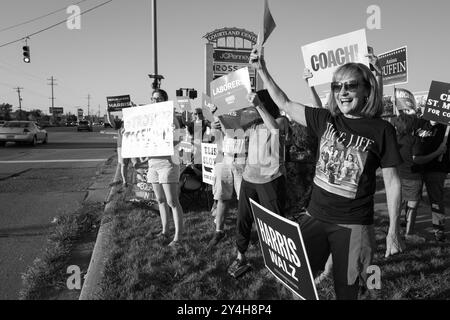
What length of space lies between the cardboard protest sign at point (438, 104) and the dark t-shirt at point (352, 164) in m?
3.09

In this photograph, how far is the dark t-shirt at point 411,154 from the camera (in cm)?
436

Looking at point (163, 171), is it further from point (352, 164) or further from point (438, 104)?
point (438, 104)

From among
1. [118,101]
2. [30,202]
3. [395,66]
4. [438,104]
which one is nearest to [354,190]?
[438,104]

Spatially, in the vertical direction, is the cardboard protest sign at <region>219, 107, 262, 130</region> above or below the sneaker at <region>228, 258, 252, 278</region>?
above

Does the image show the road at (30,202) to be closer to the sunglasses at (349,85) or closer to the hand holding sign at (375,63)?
the sunglasses at (349,85)

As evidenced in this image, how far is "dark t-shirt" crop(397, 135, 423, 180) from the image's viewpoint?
4.36 m

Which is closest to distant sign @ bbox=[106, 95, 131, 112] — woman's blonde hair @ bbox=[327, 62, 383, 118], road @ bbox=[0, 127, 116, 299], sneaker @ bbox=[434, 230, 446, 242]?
road @ bbox=[0, 127, 116, 299]

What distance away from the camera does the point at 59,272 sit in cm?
341

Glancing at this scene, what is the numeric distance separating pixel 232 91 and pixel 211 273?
1.86m

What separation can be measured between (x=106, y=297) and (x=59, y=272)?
2.94 feet

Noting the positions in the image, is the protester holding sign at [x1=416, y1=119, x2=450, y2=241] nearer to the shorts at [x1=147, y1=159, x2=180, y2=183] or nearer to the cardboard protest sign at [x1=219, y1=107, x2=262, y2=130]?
the cardboard protest sign at [x1=219, y1=107, x2=262, y2=130]

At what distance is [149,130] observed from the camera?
4.13 metres

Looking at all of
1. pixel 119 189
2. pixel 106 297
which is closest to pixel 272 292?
pixel 106 297
